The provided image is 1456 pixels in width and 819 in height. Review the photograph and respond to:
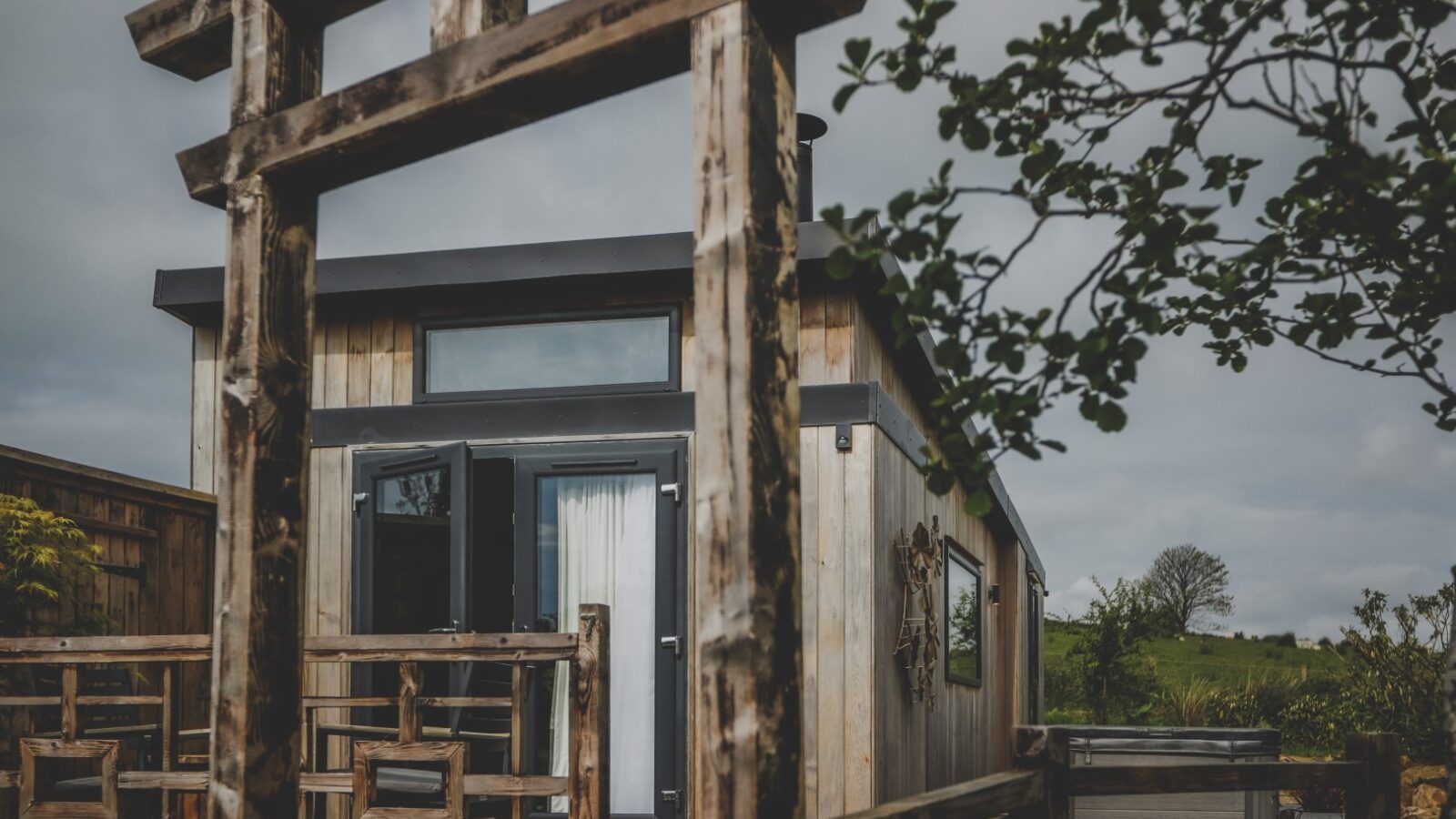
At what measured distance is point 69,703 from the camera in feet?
17.7

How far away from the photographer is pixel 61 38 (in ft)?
46.1

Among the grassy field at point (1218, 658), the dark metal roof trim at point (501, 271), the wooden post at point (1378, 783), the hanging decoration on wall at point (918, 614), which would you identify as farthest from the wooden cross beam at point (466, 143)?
the grassy field at point (1218, 658)

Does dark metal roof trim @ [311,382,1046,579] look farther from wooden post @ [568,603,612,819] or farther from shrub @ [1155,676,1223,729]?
shrub @ [1155,676,1223,729]

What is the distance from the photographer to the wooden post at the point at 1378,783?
4.81 m

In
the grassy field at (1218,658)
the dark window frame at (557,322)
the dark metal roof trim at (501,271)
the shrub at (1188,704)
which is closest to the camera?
the dark metal roof trim at (501,271)

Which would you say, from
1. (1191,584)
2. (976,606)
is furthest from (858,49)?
(1191,584)

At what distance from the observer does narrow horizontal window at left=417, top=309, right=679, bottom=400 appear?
7.00m

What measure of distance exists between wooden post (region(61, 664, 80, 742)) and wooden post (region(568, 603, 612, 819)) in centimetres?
213

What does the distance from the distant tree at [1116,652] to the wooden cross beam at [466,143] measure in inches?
498

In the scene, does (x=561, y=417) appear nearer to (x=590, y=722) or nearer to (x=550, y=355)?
(x=550, y=355)

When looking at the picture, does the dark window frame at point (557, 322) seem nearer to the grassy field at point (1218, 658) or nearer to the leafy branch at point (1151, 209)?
the leafy branch at point (1151, 209)

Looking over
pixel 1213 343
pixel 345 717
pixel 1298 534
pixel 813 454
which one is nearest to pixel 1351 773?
pixel 1213 343

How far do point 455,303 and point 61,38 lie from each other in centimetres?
945

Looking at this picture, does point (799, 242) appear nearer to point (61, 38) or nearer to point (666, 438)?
point (666, 438)
